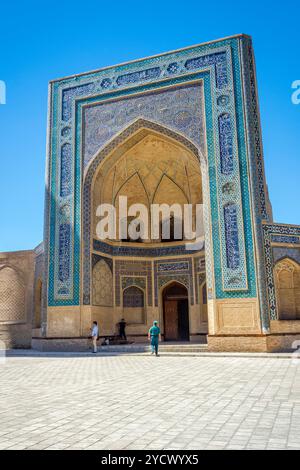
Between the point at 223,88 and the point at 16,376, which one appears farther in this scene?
the point at 223,88

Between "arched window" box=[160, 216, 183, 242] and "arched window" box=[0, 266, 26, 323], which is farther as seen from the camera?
"arched window" box=[160, 216, 183, 242]

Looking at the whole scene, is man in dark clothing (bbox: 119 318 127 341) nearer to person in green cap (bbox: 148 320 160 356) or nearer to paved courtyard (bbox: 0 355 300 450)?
person in green cap (bbox: 148 320 160 356)

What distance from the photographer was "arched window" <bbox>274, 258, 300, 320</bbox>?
10.8 meters

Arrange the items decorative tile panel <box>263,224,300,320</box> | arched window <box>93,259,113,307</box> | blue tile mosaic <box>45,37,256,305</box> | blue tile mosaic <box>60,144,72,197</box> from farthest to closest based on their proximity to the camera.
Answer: blue tile mosaic <box>60,144,72,197</box> → arched window <box>93,259,113,307</box> → blue tile mosaic <box>45,37,256,305</box> → decorative tile panel <box>263,224,300,320</box>

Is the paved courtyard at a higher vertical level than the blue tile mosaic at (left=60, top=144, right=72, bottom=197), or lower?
lower

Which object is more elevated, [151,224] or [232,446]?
[151,224]

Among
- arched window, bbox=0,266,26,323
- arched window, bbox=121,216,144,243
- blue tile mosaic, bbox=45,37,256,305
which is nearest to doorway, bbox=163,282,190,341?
arched window, bbox=121,216,144,243

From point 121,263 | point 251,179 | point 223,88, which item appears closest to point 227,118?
point 223,88

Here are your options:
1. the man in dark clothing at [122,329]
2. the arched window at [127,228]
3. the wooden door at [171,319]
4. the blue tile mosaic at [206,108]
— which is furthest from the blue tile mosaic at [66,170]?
the wooden door at [171,319]

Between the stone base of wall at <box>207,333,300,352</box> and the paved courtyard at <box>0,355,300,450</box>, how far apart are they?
12.3 ft

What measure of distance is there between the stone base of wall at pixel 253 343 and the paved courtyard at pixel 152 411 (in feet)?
12.3
